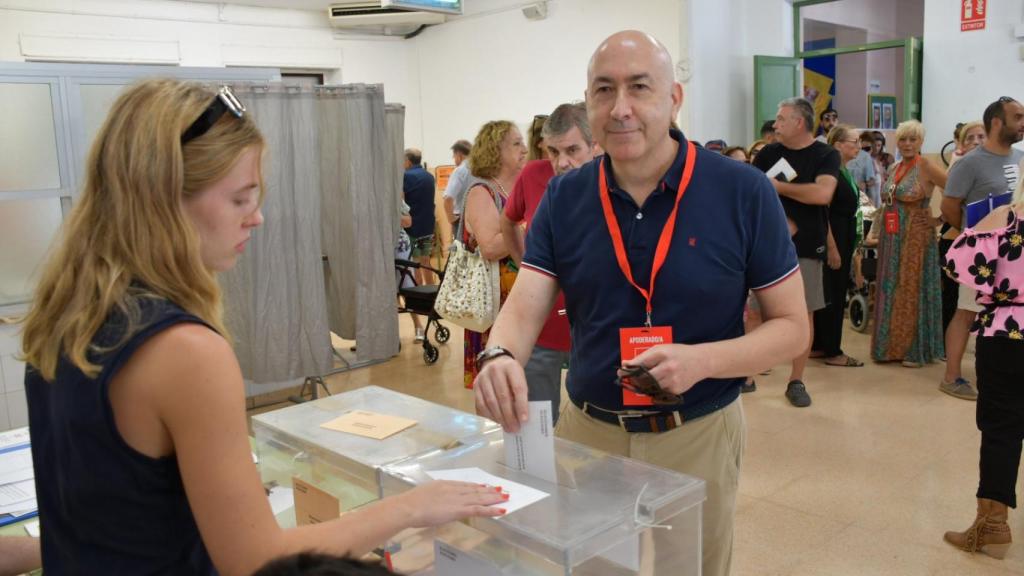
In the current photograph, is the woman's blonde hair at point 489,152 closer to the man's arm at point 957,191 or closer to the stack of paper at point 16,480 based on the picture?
the stack of paper at point 16,480

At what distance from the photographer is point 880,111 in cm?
1062

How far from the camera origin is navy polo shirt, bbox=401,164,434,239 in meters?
7.97

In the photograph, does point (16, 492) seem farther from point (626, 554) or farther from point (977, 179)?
point (977, 179)

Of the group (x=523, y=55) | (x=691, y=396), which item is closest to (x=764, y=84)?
(x=523, y=55)

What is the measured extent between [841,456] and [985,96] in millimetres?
5791

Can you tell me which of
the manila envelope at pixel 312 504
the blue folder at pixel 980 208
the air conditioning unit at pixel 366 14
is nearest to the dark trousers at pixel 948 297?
the blue folder at pixel 980 208

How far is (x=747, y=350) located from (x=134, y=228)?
1105 millimetres

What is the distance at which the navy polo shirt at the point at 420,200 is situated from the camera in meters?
7.97

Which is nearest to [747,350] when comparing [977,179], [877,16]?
[977,179]

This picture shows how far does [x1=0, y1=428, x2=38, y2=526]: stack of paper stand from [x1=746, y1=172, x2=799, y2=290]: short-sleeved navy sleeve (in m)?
1.55

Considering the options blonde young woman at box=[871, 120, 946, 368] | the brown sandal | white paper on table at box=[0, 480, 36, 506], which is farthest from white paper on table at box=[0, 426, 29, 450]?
blonde young woman at box=[871, 120, 946, 368]

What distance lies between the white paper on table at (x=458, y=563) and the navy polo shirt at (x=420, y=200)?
6.85 m

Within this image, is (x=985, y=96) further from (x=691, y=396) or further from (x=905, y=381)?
(x=691, y=396)

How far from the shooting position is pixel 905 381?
5.34 meters
